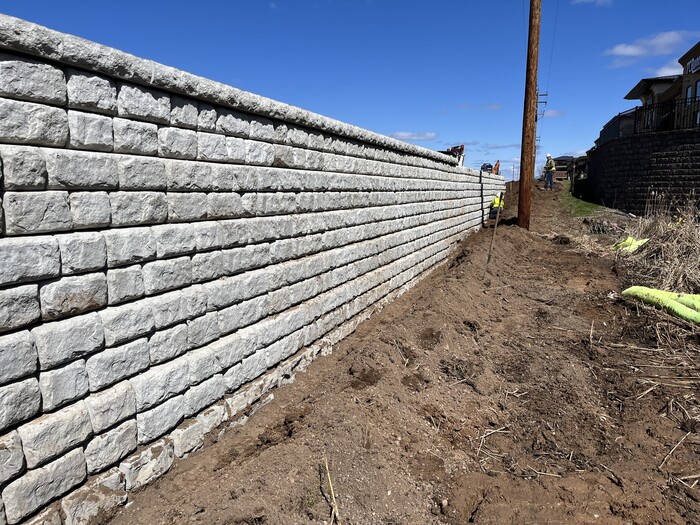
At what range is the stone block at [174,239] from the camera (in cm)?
316

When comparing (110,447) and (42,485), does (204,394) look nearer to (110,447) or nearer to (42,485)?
(110,447)

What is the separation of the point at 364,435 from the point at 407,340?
1988mm

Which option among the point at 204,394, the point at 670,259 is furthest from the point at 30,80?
the point at 670,259

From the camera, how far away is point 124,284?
2.93 m

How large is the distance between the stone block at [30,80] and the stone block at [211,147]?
1050mm

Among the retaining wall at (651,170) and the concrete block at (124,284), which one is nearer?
the concrete block at (124,284)

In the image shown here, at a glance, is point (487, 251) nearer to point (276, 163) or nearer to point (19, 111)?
point (276, 163)

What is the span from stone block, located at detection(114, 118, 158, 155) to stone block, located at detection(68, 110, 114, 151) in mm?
52

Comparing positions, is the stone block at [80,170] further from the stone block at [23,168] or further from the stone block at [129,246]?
the stone block at [129,246]

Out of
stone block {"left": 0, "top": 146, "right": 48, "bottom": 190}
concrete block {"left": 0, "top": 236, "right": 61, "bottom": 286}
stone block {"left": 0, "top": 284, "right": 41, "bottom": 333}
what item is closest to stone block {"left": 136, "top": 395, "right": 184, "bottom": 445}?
stone block {"left": 0, "top": 284, "right": 41, "bottom": 333}

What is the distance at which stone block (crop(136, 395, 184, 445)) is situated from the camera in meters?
3.05

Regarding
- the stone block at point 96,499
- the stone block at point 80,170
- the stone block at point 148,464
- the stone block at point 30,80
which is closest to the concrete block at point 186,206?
the stone block at point 80,170

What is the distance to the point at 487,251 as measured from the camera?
11.3 metres

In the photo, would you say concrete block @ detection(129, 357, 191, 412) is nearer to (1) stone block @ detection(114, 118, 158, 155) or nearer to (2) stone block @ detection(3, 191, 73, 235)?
(2) stone block @ detection(3, 191, 73, 235)
